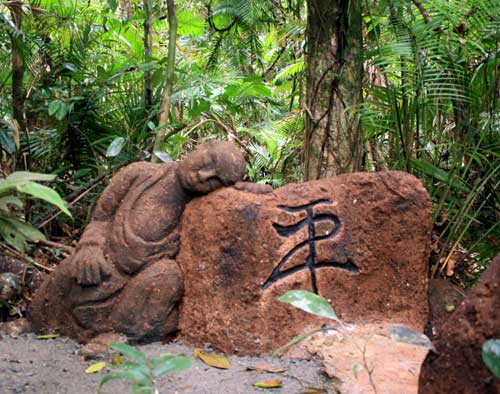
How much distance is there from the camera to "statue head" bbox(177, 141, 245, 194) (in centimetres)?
272

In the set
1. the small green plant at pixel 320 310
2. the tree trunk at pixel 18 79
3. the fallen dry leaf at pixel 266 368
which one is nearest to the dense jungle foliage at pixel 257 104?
the tree trunk at pixel 18 79

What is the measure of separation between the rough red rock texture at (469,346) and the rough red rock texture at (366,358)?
42cm

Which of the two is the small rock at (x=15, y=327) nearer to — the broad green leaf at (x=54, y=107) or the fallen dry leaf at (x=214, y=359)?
the fallen dry leaf at (x=214, y=359)

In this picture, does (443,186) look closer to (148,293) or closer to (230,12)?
(148,293)

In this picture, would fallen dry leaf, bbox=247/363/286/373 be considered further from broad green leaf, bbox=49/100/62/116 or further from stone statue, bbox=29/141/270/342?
broad green leaf, bbox=49/100/62/116

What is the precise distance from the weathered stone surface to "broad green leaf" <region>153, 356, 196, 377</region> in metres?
1.15

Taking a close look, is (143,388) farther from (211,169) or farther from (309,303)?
(211,169)

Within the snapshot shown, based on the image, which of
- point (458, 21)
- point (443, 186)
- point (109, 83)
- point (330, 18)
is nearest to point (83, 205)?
point (109, 83)

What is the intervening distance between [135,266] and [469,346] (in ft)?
5.15

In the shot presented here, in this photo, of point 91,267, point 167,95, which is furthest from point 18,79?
point 91,267

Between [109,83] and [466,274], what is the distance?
2.61 metres

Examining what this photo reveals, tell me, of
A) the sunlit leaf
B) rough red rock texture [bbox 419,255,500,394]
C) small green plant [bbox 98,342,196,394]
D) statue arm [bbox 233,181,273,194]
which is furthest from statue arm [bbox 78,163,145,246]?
rough red rock texture [bbox 419,255,500,394]

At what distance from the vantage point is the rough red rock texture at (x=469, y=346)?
152 cm

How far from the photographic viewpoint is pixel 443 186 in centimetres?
339
